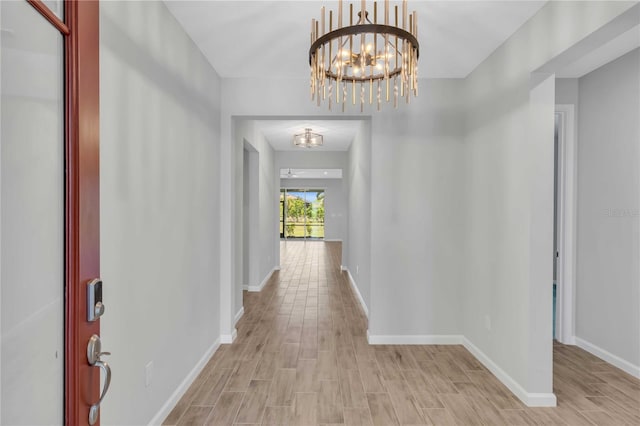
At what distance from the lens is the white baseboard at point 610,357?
2796 mm

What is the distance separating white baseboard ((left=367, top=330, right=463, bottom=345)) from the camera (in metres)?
3.45

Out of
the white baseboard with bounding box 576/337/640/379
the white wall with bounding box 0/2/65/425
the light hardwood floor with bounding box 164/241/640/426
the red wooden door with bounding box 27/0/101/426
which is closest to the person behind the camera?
the white wall with bounding box 0/2/65/425

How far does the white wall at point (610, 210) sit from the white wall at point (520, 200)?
1106mm

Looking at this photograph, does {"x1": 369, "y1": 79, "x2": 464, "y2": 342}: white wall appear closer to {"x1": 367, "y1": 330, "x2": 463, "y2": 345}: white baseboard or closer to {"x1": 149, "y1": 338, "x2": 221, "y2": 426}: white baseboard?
{"x1": 367, "y1": 330, "x2": 463, "y2": 345}: white baseboard

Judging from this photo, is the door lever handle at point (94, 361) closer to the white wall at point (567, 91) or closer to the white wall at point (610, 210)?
the white wall at point (610, 210)

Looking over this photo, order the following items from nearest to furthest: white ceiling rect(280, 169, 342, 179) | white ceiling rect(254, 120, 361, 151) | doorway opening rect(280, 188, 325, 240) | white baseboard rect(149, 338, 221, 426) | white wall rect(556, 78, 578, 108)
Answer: white baseboard rect(149, 338, 221, 426) → white wall rect(556, 78, 578, 108) → white ceiling rect(254, 120, 361, 151) → white ceiling rect(280, 169, 342, 179) → doorway opening rect(280, 188, 325, 240)

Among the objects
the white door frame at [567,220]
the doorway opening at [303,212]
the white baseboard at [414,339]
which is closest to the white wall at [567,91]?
the white door frame at [567,220]

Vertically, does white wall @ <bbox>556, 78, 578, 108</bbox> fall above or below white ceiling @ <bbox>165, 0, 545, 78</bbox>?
below

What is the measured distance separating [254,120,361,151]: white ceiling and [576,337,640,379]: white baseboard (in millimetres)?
3766

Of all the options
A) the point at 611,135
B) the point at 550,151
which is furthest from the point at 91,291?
the point at 611,135

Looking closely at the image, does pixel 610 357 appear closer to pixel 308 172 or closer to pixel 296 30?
pixel 296 30

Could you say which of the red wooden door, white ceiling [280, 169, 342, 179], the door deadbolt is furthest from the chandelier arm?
white ceiling [280, 169, 342, 179]

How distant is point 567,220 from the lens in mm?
3408

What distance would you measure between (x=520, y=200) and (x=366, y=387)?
1.82m
